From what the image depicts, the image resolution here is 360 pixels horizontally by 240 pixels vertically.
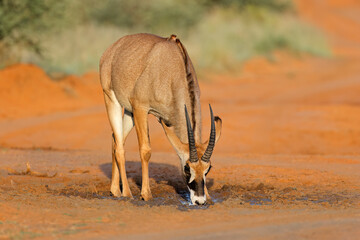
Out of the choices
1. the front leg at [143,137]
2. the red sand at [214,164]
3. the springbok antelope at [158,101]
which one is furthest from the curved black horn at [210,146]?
the front leg at [143,137]

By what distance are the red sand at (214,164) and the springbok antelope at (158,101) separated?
17.9 inches

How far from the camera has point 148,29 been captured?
1275 inches

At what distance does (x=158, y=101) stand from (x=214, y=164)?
3.36 meters

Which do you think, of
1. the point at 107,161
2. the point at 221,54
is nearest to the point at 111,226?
the point at 107,161

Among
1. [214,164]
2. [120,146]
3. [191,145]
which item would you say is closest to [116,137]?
[120,146]

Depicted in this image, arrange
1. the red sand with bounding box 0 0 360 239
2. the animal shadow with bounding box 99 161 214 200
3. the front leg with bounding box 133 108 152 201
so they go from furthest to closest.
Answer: the animal shadow with bounding box 99 161 214 200 < the front leg with bounding box 133 108 152 201 < the red sand with bounding box 0 0 360 239

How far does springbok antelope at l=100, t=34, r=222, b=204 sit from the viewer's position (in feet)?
25.5

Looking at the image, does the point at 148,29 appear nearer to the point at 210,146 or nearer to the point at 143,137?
the point at 143,137

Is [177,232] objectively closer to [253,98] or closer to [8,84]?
[8,84]

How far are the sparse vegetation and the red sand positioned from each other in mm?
1718

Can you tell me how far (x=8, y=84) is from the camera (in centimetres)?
1930

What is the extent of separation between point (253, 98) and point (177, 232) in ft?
52.4

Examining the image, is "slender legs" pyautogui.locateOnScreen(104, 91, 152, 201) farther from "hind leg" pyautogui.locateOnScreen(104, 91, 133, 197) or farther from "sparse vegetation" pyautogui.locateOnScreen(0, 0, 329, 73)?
"sparse vegetation" pyautogui.locateOnScreen(0, 0, 329, 73)

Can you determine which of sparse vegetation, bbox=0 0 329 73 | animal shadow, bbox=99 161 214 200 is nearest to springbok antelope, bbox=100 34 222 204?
animal shadow, bbox=99 161 214 200
